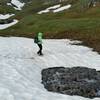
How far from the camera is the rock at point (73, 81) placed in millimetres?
21344

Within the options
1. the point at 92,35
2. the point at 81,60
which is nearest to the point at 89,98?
the point at 81,60

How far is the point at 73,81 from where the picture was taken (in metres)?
23.0

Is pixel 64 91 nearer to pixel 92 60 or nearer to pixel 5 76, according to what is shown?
pixel 5 76

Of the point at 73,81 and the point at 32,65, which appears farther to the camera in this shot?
the point at 32,65

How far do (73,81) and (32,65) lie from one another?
7.62 metres

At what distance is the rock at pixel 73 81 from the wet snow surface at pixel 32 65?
31.1 inches

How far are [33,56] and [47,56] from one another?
1.60 m

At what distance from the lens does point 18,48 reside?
41438 millimetres

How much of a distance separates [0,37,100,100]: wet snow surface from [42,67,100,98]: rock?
790 mm

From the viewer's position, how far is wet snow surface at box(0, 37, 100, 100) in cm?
1970

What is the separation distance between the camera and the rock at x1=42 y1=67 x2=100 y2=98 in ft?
70.0

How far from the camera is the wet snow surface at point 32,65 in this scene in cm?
1970

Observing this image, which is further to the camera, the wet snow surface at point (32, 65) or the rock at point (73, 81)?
the rock at point (73, 81)

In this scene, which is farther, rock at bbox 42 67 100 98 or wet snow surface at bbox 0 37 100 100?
rock at bbox 42 67 100 98
